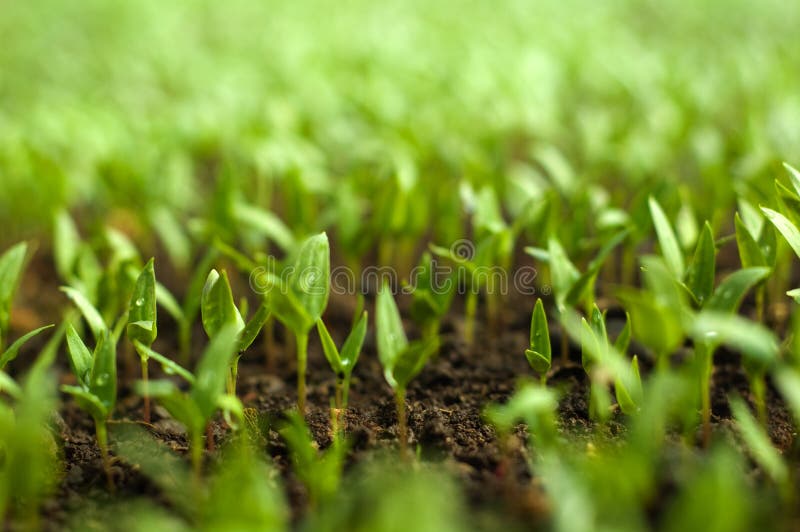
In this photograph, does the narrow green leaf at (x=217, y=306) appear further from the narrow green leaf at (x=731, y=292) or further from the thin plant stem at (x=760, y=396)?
the thin plant stem at (x=760, y=396)

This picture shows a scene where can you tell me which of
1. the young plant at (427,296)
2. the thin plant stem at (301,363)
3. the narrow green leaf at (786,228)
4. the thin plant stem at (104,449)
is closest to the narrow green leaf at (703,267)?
the narrow green leaf at (786,228)

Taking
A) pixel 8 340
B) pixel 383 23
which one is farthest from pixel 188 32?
pixel 8 340

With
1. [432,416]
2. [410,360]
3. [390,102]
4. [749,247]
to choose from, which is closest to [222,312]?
[410,360]

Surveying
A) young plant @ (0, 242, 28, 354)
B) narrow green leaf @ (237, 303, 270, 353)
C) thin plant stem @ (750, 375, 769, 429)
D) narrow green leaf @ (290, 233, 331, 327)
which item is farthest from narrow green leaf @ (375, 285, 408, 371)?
young plant @ (0, 242, 28, 354)

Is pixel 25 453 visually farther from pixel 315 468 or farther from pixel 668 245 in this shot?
pixel 668 245

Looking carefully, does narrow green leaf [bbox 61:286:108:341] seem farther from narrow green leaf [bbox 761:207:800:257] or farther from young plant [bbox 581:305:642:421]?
narrow green leaf [bbox 761:207:800:257]

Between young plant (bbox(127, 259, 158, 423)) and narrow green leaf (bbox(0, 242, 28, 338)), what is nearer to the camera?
young plant (bbox(127, 259, 158, 423))

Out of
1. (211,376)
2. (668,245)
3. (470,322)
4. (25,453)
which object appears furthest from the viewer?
(470,322)
